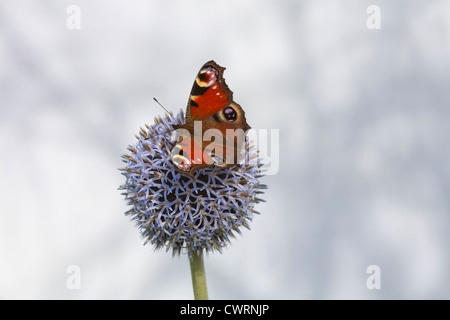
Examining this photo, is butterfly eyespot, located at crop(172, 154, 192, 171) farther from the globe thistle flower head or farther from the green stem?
the green stem

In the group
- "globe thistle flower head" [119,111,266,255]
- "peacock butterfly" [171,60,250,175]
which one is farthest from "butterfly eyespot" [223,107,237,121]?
"globe thistle flower head" [119,111,266,255]

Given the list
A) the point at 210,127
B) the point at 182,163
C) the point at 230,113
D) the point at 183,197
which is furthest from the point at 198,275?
the point at 230,113

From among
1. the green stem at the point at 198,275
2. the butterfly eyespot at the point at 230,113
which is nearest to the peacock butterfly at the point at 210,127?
the butterfly eyespot at the point at 230,113

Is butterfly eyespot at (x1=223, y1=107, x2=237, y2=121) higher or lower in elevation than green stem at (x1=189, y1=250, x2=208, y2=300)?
higher

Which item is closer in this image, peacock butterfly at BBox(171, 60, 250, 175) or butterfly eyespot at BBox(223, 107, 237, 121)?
peacock butterfly at BBox(171, 60, 250, 175)

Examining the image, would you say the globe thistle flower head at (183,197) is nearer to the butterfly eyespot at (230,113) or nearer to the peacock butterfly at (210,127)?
the peacock butterfly at (210,127)

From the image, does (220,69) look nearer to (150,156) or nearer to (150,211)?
(150,156)
